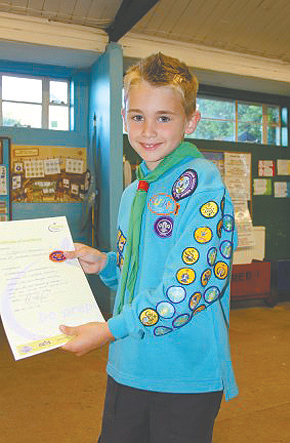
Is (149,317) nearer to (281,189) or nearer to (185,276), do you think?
(185,276)

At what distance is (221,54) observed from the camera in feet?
14.0

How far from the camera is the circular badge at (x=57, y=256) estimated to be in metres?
1.06

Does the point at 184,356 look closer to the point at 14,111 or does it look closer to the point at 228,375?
the point at 228,375

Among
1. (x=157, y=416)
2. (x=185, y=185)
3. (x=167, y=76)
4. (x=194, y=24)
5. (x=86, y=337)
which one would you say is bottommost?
(x=157, y=416)

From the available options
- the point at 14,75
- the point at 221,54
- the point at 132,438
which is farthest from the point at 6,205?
the point at 132,438

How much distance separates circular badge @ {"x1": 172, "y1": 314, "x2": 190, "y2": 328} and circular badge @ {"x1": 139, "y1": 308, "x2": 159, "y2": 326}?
0.13 ft

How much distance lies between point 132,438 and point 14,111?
3.68 meters

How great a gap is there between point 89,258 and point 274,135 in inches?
189

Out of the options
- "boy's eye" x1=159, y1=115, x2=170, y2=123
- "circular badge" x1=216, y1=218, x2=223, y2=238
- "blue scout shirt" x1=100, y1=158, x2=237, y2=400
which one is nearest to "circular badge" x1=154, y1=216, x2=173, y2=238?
"blue scout shirt" x1=100, y1=158, x2=237, y2=400

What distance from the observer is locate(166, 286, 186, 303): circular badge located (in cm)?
86

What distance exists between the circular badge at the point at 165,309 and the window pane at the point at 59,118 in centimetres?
373

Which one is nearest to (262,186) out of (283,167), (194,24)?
(283,167)

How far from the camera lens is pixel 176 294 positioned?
0.86 meters

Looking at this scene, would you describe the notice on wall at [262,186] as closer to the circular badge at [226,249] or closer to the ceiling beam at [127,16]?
the ceiling beam at [127,16]
